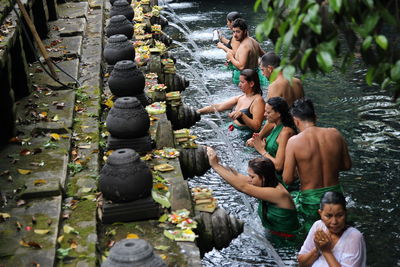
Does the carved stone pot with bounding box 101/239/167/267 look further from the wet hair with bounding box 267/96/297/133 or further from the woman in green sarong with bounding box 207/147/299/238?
the wet hair with bounding box 267/96/297/133

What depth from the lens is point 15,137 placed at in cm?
792

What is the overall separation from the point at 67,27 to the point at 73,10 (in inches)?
69.8

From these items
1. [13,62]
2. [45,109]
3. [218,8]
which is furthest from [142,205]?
[218,8]

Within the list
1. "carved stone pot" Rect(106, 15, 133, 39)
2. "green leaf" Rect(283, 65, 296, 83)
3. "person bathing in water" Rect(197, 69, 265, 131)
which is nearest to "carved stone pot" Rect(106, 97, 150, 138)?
"person bathing in water" Rect(197, 69, 265, 131)

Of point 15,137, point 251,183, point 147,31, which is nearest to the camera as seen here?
point 251,183

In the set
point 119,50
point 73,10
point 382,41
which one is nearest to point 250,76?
point 119,50

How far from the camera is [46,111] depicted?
8.80 meters

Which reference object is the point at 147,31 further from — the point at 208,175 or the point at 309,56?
the point at 309,56

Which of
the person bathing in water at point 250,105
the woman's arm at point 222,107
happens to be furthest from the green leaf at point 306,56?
the woman's arm at point 222,107

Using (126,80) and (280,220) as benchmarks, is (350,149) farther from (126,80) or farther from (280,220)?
(126,80)

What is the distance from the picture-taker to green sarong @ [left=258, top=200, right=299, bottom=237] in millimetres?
6977

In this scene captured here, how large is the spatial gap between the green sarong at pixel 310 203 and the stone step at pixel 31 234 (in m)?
2.68

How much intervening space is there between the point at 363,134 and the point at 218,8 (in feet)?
41.3

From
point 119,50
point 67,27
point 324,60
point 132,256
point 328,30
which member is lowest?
point 67,27
